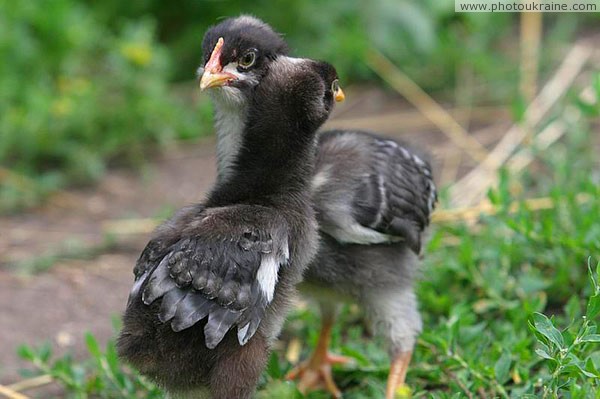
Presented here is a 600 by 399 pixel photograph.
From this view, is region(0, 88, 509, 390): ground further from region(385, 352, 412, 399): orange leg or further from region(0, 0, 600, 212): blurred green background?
region(385, 352, 412, 399): orange leg

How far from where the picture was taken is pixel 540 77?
6.39m

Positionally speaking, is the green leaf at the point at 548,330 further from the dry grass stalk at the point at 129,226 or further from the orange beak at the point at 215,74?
the dry grass stalk at the point at 129,226

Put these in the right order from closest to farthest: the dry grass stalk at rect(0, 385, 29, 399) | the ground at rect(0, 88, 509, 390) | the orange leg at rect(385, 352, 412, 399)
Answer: the orange leg at rect(385, 352, 412, 399) < the dry grass stalk at rect(0, 385, 29, 399) < the ground at rect(0, 88, 509, 390)

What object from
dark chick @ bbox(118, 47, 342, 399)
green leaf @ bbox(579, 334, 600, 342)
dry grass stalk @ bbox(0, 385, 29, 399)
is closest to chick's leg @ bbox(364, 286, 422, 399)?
dark chick @ bbox(118, 47, 342, 399)

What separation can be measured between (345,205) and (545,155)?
2.01m

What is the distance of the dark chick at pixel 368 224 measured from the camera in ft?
10.8

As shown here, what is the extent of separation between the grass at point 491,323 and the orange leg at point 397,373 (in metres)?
0.04

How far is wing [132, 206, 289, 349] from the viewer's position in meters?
2.64

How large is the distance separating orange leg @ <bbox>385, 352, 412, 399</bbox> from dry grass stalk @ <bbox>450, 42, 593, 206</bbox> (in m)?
1.41

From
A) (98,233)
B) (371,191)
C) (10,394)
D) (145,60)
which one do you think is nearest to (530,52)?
(145,60)

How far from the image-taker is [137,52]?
19.0 feet

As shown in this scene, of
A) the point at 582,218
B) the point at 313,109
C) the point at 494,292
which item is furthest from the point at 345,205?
the point at 582,218

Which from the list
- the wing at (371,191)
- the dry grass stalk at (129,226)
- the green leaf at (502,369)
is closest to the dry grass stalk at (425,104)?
the dry grass stalk at (129,226)

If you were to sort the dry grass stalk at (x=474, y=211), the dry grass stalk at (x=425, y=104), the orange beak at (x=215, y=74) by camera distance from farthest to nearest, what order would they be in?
1. the dry grass stalk at (x=425, y=104)
2. the dry grass stalk at (x=474, y=211)
3. the orange beak at (x=215, y=74)
